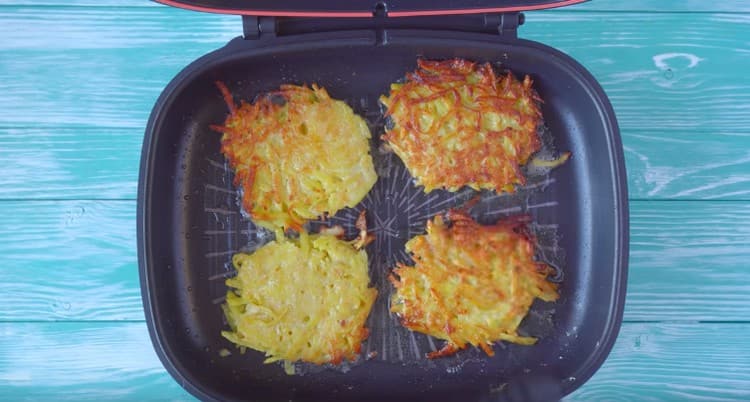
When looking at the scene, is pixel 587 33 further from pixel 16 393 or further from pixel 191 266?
pixel 16 393

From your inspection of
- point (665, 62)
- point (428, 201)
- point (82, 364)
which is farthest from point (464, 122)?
point (82, 364)

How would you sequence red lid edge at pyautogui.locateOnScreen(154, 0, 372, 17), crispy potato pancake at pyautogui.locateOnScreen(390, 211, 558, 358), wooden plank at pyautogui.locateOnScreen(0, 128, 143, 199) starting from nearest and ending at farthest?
red lid edge at pyautogui.locateOnScreen(154, 0, 372, 17), crispy potato pancake at pyautogui.locateOnScreen(390, 211, 558, 358), wooden plank at pyautogui.locateOnScreen(0, 128, 143, 199)

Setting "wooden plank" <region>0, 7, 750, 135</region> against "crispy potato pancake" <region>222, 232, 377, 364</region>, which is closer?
"crispy potato pancake" <region>222, 232, 377, 364</region>

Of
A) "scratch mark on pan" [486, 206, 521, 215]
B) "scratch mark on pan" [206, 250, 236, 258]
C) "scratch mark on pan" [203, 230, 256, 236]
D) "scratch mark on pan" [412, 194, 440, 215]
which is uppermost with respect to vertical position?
"scratch mark on pan" [412, 194, 440, 215]

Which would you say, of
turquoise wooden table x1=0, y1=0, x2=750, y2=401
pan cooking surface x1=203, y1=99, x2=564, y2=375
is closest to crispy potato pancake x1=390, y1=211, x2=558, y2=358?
pan cooking surface x1=203, y1=99, x2=564, y2=375

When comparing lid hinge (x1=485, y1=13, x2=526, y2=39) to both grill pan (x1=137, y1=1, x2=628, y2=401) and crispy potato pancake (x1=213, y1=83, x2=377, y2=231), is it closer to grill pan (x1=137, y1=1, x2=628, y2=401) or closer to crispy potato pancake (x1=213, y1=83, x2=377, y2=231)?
grill pan (x1=137, y1=1, x2=628, y2=401)

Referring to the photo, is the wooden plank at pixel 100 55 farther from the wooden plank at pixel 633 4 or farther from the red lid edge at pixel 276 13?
the red lid edge at pixel 276 13
